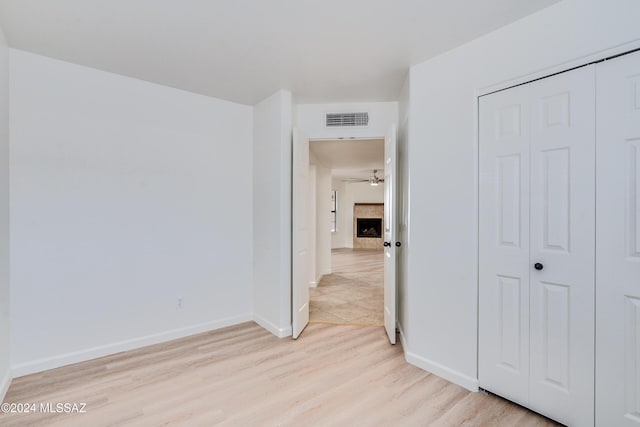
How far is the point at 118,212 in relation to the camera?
2752 mm

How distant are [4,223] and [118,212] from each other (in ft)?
2.41

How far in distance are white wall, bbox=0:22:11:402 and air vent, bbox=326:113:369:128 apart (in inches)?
108

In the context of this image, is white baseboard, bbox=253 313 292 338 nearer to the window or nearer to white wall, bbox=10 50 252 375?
white wall, bbox=10 50 252 375

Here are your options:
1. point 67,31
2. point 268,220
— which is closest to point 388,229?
point 268,220

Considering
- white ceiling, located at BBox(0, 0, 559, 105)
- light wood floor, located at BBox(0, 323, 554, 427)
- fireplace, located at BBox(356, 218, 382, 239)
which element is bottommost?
light wood floor, located at BBox(0, 323, 554, 427)

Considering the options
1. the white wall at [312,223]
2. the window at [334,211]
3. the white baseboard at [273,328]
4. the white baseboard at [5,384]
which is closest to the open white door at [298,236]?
the white baseboard at [273,328]

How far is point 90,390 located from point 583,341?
3312mm

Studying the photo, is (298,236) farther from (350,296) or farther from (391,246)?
(350,296)

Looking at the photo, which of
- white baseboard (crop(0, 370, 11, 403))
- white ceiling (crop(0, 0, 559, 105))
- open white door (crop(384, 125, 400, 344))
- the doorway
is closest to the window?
the doorway

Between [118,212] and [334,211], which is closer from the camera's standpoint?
[118,212]

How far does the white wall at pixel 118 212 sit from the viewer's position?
2.38m

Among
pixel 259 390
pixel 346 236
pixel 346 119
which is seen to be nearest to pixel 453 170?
pixel 346 119

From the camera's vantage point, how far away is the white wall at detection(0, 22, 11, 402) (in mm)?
2109

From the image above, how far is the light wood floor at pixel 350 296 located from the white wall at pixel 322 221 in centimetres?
29
